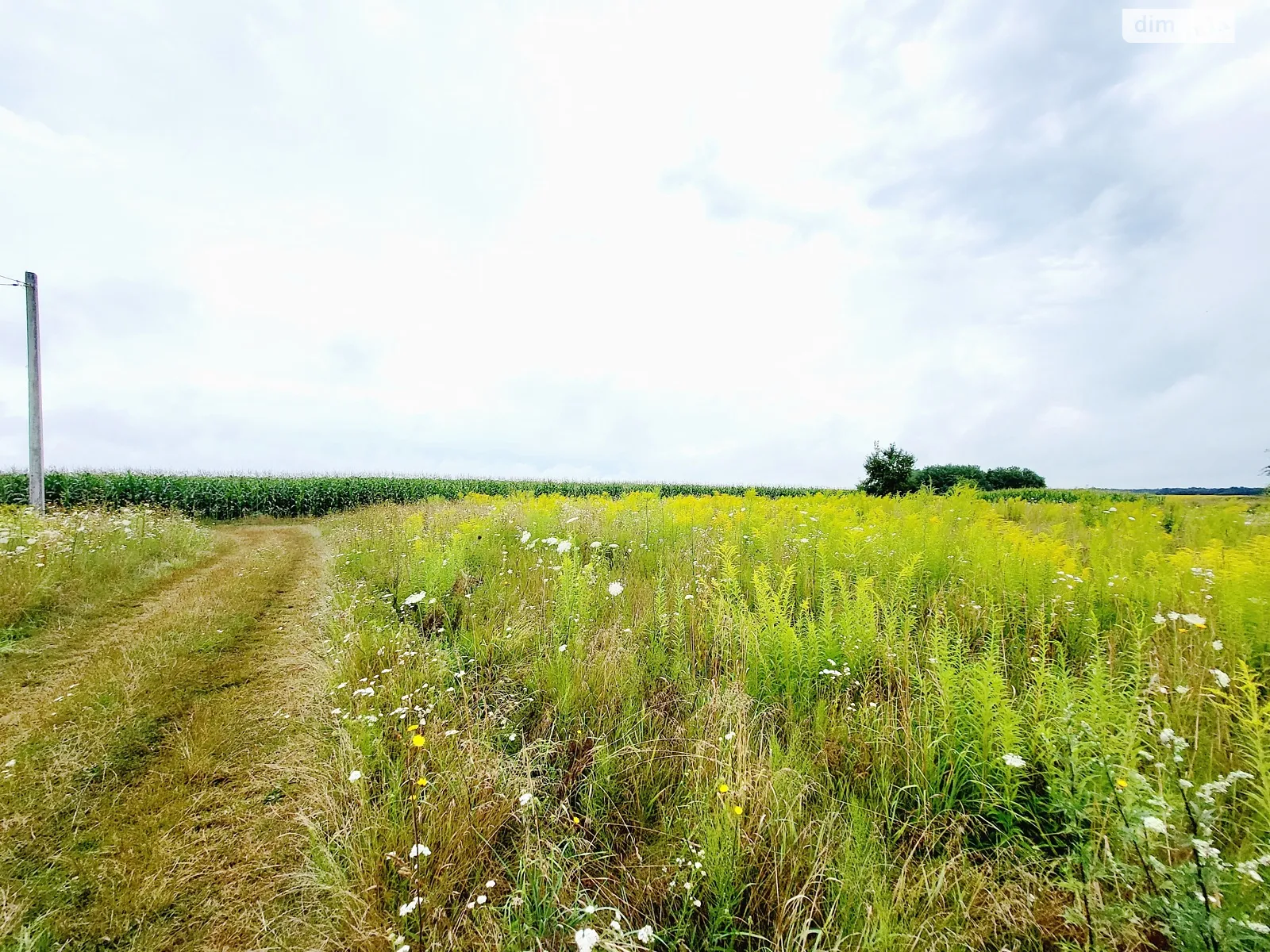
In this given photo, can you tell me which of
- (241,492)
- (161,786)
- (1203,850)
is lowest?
(161,786)

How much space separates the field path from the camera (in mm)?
2174

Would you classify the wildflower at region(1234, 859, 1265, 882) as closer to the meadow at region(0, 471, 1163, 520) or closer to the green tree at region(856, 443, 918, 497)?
the meadow at region(0, 471, 1163, 520)

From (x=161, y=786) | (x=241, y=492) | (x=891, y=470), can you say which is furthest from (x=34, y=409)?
(x=891, y=470)

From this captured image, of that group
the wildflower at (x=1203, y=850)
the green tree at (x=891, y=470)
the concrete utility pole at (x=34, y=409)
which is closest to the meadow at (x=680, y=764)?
the wildflower at (x=1203, y=850)

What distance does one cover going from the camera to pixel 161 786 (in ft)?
9.96

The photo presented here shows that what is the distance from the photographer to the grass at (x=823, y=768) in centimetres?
180

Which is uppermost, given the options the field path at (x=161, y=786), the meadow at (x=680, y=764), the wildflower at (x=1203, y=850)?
the wildflower at (x=1203, y=850)

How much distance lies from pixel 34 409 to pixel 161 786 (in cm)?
1487

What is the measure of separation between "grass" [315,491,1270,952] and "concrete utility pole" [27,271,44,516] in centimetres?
1348

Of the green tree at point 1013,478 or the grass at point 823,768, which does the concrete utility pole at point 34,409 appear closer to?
the grass at point 823,768

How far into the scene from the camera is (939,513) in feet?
26.3

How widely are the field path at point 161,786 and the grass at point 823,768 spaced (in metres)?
0.32

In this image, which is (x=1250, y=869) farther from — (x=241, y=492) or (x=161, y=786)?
(x=241, y=492)

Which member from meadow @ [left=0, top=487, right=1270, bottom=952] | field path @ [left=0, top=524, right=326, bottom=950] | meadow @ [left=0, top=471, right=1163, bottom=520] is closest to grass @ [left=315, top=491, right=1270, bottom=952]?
meadow @ [left=0, top=487, right=1270, bottom=952]
